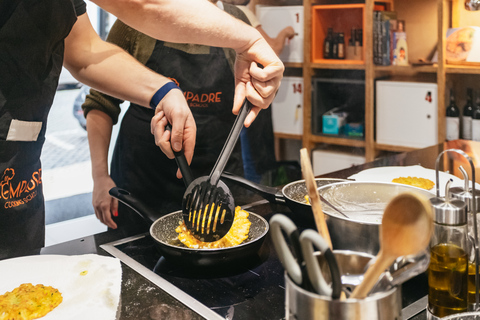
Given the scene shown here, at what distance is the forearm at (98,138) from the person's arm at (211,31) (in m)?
0.91

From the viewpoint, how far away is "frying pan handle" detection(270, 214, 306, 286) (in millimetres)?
500

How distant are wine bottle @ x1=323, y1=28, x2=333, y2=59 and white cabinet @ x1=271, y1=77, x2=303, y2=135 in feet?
0.81

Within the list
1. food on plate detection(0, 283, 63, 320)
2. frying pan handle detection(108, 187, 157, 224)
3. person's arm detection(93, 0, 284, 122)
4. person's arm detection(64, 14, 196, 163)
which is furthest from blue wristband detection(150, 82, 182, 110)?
food on plate detection(0, 283, 63, 320)

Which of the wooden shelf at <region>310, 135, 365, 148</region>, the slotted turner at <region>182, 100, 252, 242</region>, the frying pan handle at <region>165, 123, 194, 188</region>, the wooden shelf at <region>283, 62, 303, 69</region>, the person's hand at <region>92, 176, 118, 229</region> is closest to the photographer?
the slotted turner at <region>182, 100, 252, 242</region>

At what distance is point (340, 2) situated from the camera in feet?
11.7

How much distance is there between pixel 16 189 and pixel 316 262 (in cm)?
95

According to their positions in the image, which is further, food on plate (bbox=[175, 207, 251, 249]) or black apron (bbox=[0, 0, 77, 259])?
black apron (bbox=[0, 0, 77, 259])

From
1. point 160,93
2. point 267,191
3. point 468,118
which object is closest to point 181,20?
point 160,93

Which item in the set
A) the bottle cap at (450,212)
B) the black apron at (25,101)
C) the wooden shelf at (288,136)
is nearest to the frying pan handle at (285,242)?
the bottle cap at (450,212)

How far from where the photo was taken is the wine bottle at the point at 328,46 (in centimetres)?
347

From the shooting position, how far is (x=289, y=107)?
370cm

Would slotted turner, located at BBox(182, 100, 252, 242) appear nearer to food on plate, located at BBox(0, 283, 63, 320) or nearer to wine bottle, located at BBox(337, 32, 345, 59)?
food on plate, located at BBox(0, 283, 63, 320)

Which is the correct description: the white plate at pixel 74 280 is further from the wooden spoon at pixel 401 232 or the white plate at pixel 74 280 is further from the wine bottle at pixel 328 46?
the wine bottle at pixel 328 46

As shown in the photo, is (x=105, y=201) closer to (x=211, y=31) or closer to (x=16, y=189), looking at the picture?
(x=16, y=189)
